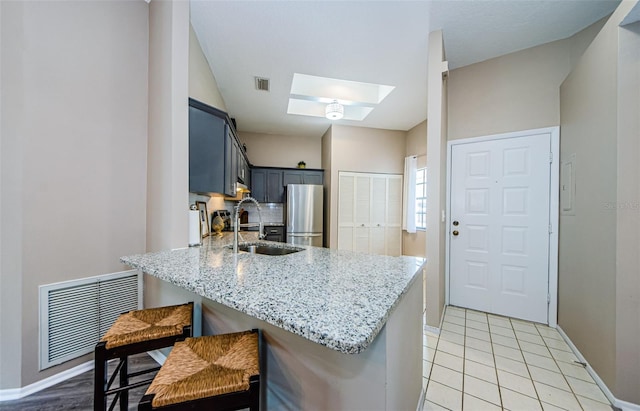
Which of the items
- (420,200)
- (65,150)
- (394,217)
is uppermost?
(65,150)

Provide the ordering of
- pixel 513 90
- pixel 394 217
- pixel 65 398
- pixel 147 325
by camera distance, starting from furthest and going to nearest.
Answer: pixel 394 217 < pixel 513 90 < pixel 65 398 < pixel 147 325

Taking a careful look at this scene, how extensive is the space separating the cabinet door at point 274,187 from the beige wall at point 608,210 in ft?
14.0

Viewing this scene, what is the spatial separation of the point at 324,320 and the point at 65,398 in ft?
6.58

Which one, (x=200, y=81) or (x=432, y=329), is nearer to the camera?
(x=432, y=329)

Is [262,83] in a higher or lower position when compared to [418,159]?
higher

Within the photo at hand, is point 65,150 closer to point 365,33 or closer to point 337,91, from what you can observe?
point 365,33

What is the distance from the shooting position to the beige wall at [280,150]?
531 centimetres

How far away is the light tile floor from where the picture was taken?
151 centimetres

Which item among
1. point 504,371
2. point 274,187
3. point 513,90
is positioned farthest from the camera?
point 274,187

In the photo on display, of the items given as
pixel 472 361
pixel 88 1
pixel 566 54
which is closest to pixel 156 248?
pixel 88 1

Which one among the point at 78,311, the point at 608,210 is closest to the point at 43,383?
the point at 78,311

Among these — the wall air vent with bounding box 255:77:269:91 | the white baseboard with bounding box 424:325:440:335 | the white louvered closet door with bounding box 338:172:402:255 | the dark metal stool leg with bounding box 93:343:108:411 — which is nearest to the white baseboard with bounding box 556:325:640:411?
the white baseboard with bounding box 424:325:440:335

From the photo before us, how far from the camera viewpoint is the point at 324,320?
685mm

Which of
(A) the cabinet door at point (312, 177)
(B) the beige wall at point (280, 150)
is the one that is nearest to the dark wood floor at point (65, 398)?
(A) the cabinet door at point (312, 177)
